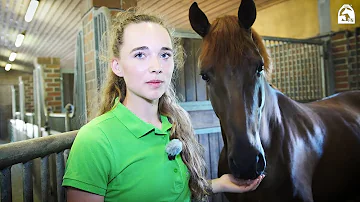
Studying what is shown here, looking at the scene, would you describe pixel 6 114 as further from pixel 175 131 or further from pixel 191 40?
pixel 175 131

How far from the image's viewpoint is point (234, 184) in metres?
1.09

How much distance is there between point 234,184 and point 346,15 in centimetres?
365

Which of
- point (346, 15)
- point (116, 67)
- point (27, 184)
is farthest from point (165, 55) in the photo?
point (346, 15)

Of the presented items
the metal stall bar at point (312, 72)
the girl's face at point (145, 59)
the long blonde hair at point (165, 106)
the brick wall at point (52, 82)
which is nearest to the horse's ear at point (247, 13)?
the long blonde hair at point (165, 106)

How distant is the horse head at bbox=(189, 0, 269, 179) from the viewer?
3.56 feet

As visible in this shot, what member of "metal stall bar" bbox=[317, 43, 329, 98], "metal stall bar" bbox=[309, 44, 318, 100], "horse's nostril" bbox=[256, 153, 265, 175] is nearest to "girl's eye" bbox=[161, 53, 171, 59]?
"horse's nostril" bbox=[256, 153, 265, 175]

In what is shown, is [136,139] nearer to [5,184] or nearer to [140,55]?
[140,55]

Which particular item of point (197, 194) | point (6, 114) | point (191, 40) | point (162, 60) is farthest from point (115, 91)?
point (6, 114)

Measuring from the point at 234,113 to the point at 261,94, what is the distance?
237 mm

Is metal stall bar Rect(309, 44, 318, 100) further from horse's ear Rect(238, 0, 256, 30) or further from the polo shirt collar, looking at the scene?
the polo shirt collar

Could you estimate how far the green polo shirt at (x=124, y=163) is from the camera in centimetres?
77

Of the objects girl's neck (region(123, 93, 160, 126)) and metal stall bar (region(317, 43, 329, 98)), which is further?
metal stall bar (region(317, 43, 329, 98))

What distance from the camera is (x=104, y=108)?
1.05m

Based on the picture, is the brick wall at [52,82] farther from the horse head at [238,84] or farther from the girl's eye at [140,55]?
the girl's eye at [140,55]
